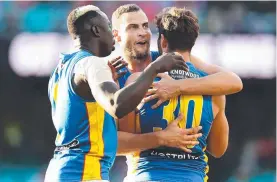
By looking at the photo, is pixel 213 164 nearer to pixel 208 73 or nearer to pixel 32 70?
pixel 32 70

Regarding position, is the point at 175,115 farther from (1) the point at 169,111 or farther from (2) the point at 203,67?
(2) the point at 203,67

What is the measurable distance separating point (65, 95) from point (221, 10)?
39.6 ft

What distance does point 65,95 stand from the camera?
4.72 m

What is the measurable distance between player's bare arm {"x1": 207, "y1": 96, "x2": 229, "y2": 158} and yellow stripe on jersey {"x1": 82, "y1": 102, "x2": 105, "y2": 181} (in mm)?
1065

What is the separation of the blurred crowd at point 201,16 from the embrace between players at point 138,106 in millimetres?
10404

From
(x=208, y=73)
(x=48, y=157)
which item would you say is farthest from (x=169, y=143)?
(x=48, y=157)

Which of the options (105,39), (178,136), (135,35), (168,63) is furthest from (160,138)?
(135,35)

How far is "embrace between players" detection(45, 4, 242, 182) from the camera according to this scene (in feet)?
14.9

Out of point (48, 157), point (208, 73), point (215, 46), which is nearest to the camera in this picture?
point (208, 73)

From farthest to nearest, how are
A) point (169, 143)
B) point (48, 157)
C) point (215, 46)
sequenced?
point (48, 157), point (215, 46), point (169, 143)

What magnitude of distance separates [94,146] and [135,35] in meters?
1.60

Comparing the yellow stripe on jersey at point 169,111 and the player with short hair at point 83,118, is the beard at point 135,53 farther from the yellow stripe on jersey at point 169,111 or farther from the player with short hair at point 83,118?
the player with short hair at point 83,118

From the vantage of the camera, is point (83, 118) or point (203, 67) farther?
point (203, 67)

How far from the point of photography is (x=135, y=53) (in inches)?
233
